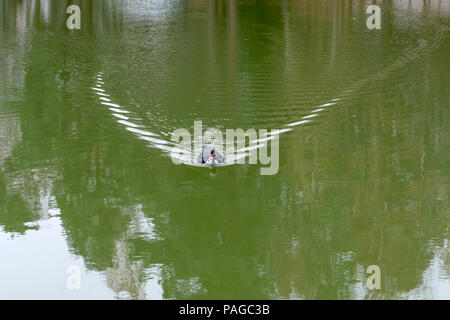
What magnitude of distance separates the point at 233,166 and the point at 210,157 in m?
0.39

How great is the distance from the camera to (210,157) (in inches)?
442

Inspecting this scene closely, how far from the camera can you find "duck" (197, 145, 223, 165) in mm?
11219

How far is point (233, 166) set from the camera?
11352 millimetres

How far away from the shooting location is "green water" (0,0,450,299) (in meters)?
8.96

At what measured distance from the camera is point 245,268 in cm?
892

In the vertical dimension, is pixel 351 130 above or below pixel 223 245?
A: above

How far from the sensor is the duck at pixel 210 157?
36.8ft

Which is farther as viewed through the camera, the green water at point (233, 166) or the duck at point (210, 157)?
the duck at point (210, 157)

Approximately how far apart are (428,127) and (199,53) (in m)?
6.41

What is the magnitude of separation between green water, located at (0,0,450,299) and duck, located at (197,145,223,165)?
17cm

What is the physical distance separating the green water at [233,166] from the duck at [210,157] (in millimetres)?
170

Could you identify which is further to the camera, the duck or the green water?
the duck

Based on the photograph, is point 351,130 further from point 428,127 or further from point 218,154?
point 218,154
